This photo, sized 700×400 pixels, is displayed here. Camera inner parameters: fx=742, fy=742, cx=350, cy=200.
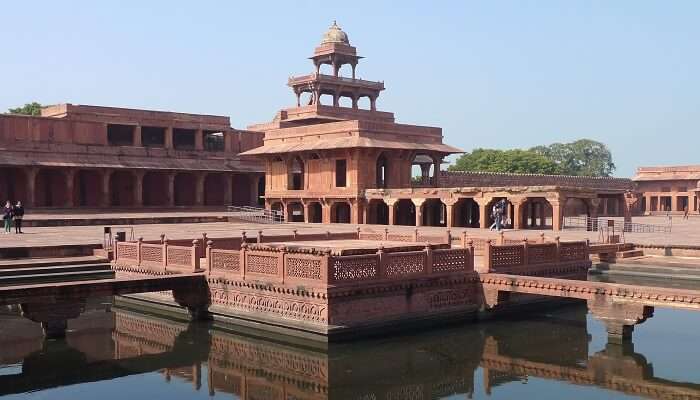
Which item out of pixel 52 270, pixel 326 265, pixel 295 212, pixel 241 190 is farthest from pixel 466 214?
pixel 326 265

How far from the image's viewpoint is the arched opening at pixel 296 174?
131ft

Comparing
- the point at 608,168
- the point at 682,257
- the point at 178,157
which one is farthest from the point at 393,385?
the point at 608,168

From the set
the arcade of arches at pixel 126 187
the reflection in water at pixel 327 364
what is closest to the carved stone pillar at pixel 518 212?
the reflection in water at pixel 327 364

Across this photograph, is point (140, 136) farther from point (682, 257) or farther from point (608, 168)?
point (608, 168)

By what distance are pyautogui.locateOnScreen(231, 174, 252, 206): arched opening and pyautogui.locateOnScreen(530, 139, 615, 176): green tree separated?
61552 mm

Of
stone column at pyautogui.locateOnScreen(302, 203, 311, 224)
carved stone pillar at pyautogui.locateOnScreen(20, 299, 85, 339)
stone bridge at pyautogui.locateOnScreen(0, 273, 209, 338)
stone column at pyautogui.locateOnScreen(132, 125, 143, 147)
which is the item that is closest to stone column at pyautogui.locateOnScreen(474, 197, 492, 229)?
stone column at pyautogui.locateOnScreen(302, 203, 311, 224)

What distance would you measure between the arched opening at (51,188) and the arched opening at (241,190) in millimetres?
10868

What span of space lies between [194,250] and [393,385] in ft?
20.4

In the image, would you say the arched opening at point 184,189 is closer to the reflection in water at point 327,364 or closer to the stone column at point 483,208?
the stone column at point 483,208

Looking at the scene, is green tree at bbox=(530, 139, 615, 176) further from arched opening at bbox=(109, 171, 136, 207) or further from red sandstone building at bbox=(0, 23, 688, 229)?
arched opening at bbox=(109, 171, 136, 207)

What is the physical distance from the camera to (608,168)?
4129 inches

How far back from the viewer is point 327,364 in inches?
467

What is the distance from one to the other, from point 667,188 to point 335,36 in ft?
101

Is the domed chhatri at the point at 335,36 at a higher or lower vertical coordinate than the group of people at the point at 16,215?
higher
